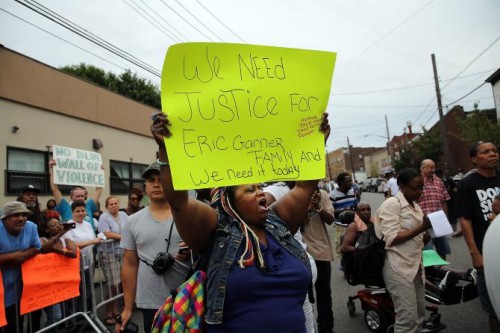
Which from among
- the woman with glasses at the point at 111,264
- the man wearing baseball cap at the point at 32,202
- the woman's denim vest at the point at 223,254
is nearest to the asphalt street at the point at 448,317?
the woman with glasses at the point at 111,264

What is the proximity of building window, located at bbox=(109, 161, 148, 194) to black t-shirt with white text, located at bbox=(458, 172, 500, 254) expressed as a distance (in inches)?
524

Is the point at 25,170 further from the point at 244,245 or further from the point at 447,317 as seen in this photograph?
the point at 244,245

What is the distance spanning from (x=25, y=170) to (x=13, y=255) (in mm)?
8093

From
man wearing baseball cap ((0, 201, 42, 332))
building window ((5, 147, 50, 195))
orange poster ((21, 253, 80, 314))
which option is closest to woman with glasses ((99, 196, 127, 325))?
orange poster ((21, 253, 80, 314))

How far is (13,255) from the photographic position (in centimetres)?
416

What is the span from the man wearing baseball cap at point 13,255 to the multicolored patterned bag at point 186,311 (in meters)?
3.02

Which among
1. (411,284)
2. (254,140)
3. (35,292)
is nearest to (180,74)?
(254,140)

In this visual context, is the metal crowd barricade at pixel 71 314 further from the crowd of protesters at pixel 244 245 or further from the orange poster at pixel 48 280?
the orange poster at pixel 48 280

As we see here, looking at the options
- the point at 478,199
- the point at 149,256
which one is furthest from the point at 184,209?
the point at 478,199

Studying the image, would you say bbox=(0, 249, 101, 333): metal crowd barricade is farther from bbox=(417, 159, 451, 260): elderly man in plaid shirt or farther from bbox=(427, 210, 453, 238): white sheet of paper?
bbox=(417, 159, 451, 260): elderly man in plaid shirt

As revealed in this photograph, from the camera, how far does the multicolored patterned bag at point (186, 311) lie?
1.86 metres

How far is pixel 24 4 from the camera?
731 cm

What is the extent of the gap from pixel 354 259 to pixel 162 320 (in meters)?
2.85

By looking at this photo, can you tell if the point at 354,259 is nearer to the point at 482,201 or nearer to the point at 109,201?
the point at 482,201
